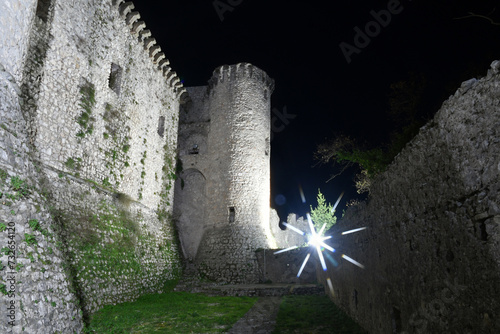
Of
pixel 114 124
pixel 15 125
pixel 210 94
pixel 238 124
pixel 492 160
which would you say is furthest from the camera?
pixel 210 94

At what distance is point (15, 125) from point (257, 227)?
1414 centimetres

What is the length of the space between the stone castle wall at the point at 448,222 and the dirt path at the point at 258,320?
322 centimetres

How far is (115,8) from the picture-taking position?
44.8ft

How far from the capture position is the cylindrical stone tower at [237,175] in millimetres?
18219

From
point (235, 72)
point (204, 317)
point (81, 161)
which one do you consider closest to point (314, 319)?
point (204, 317)

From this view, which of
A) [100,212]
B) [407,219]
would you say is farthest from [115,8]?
[407,219]

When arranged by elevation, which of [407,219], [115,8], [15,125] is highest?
[115,8]

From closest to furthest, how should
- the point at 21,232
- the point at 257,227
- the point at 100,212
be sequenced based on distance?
the point at 21,232 < the point at 100,212 < the point at 257,227

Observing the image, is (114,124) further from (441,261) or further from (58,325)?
(441,261)

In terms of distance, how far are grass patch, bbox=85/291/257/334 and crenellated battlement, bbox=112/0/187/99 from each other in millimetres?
11445

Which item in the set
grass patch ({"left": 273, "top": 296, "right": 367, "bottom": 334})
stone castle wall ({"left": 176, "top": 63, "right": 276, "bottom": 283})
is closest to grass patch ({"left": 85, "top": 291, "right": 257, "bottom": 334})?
grass patch ({"left": 273, "top": 296, "right": 367, "bottom": 334})

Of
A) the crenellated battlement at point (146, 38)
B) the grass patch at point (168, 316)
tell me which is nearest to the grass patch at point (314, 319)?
the grass patch at point (168, 316)

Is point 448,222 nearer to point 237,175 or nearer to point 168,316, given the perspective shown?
point 168,316

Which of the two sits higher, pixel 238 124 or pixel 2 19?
pixel 238 124
